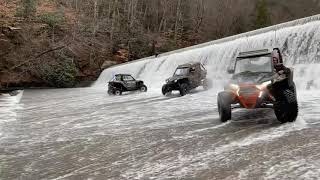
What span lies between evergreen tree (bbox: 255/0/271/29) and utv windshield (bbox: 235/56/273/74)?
45.2m

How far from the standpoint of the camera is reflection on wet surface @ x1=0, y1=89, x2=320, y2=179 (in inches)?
277

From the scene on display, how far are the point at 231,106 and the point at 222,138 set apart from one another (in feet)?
6.66

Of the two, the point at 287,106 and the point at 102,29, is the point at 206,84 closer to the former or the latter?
the point at 287,106

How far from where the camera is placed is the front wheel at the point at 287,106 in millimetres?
10023

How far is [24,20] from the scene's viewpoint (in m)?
40.4

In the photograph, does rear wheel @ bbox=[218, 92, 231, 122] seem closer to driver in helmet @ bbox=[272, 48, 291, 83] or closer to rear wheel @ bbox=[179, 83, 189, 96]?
driver in helmet @ bbox=[272, 48, 291, 83]

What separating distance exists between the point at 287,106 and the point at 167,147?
3066 millimetres

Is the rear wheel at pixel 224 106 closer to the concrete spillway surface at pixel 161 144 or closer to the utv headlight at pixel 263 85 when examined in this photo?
the concrete spillway surface at pixel 161 144

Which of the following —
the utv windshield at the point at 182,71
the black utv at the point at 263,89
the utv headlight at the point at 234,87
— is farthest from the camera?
the utv windshield at the point at 182,71

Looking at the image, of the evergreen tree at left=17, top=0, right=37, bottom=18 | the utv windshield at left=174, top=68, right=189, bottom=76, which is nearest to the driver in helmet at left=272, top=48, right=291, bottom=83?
the utv windshield at left=174, top=68, right=189, bottom=76

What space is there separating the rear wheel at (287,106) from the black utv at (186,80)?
11.1 m

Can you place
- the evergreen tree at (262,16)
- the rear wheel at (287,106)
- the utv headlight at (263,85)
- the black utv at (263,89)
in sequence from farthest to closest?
the evergreen tree at (262,16), the utv headlight at (263,85), the black utv at (263,89), the rear wheel at (287,106)

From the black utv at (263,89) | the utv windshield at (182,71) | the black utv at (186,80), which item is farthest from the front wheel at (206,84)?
the black utv at (263,89)

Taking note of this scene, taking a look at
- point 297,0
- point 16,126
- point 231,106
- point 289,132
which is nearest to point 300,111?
point 231,106
